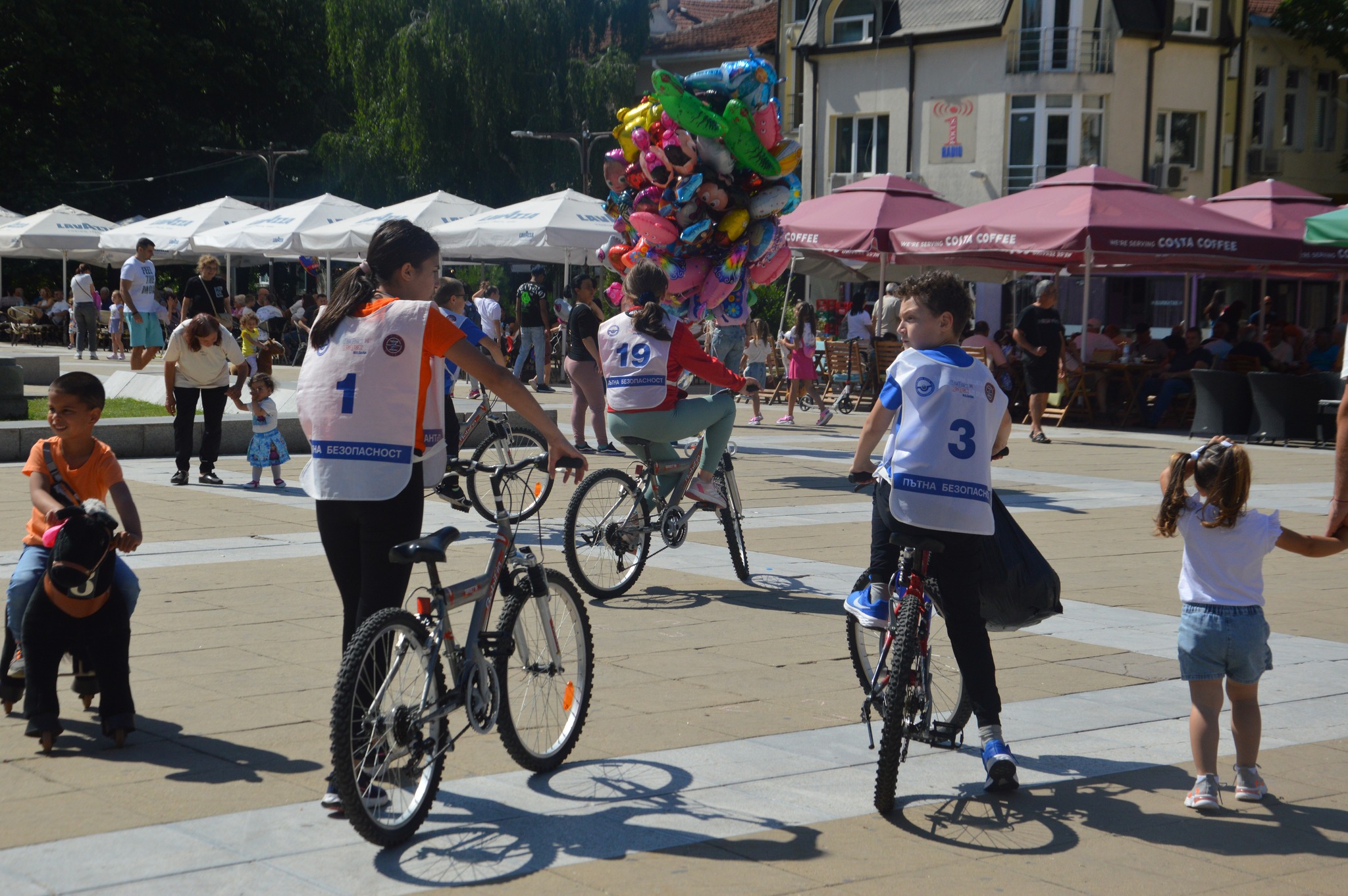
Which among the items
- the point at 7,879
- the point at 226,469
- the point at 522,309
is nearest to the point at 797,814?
the point at 7,879

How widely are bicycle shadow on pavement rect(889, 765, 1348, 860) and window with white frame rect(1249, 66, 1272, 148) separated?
1520 inches

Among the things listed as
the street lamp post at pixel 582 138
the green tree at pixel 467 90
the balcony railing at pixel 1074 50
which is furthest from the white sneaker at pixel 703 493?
the green tree at pixel 467 90

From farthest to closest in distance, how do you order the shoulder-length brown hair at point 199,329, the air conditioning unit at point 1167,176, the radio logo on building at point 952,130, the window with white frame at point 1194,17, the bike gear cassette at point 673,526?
the radio logo on building at point 952,130
the window with white frame at point 1194,17
the air conditioning unit at point 1167,176
the shoulder-length brown hair at point 199,329
the bike gear cassette at point 673,526

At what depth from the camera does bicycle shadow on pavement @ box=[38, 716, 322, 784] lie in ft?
15.6

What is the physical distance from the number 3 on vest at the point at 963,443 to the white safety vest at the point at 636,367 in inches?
131

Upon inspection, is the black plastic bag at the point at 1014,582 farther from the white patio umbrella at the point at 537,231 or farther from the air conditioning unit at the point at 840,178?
the air conditioning unit at the point at 840,178

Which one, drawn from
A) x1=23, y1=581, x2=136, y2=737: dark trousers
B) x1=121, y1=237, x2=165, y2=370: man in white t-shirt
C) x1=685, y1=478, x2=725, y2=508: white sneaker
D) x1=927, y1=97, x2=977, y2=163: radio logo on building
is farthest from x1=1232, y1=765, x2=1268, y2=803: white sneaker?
x1=927, y1=97, x2=977, y2=163: radio logo on building

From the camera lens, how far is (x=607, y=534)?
7.93 m

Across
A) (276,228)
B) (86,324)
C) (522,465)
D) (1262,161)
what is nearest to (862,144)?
(1262,161)

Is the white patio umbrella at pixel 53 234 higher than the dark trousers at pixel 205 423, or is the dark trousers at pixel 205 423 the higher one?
the white patio umbrella at pixel 53 234

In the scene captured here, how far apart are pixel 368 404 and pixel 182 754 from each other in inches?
59.5

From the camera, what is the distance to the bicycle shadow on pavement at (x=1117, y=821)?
4.32m

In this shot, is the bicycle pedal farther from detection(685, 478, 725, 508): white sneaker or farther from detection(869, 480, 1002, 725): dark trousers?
detection(685, 478, 725, 508): white sneaker

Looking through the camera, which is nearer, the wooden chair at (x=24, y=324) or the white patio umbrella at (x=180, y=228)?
the white patio umbrella at (x=180, y=228)
